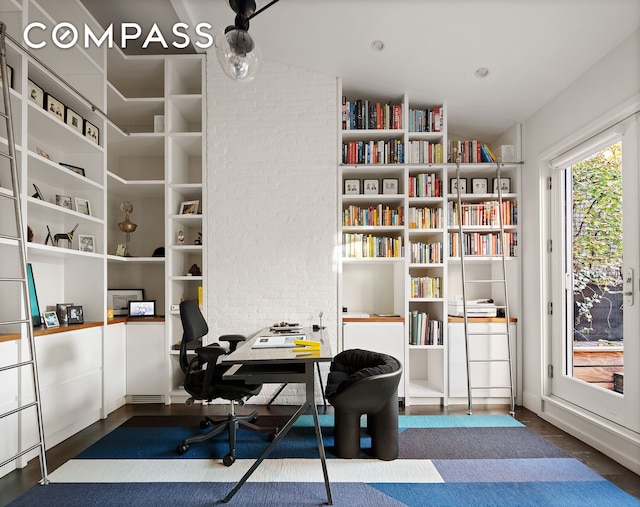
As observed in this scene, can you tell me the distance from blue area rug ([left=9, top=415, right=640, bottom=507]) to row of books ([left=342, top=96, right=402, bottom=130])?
2.77 metres

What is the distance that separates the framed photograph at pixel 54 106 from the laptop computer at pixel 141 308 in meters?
1.78

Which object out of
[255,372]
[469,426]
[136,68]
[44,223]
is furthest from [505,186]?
[44,223]

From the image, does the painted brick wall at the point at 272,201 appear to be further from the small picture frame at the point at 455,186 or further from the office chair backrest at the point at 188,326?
the small picture frame at the point at 455,186

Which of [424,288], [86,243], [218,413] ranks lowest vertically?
[218,413]

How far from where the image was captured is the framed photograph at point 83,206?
143 inches

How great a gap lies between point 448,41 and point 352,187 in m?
1.50

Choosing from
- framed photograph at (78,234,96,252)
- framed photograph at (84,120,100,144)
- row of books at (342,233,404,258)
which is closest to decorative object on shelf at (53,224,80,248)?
framed photograph at (78,234,96,252)

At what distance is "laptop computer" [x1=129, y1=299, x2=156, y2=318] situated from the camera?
4129 mm

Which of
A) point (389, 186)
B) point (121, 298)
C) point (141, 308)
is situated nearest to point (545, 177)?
point (389, 186)

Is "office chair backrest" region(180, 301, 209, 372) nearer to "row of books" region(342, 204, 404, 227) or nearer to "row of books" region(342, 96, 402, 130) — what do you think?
"row of books" region(342, 204, 404, 227)

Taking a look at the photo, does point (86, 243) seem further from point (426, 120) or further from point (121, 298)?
point (426, 120)

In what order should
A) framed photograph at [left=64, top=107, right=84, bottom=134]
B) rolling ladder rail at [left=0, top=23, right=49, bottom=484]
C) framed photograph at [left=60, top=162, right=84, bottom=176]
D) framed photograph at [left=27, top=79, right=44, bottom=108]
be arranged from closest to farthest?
rolling ladder rail at [left=0, top=23, right=49, bottom=484], framed photograph at [left=27, top=79, right=44, bottom=108], framed photograph at [left=64, top=107, right=84, bottom=134], framed photograph at [left=60, top=162, right=84, bottom=176]

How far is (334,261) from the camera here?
4020 millimetres

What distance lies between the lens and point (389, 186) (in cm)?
419
